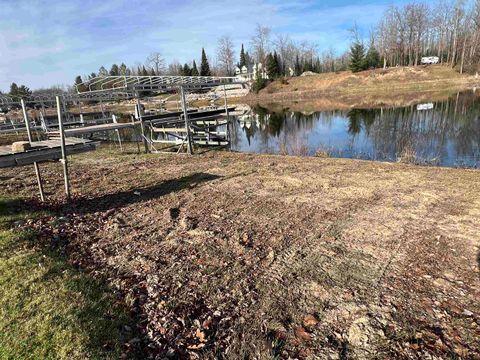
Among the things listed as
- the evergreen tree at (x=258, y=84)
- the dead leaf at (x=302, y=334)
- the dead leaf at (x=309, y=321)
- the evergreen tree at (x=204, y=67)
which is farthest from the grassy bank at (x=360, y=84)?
the dead leaf at (x=302, y=334)

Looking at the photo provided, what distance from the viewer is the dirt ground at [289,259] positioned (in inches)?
122

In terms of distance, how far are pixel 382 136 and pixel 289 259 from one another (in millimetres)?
14099

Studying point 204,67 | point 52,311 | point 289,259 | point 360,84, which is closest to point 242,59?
point 204,67

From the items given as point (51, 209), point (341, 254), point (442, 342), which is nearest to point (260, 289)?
point (341, 254)

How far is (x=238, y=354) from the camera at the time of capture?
294 cm

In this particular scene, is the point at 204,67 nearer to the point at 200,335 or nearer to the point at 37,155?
the point at 37,155

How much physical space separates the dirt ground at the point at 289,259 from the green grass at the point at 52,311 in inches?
10.3

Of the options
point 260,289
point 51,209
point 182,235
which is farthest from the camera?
point 51,209

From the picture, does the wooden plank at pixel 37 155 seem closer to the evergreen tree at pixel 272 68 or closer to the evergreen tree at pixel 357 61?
the evergreen tree at pixel 357 61

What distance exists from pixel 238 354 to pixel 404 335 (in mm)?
1508

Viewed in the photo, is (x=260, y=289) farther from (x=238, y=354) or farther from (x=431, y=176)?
(x=431, y=176)

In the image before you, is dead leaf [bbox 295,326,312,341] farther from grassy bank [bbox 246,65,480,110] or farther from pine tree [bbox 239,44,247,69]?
pine tree [bbox 239,44,247,69]

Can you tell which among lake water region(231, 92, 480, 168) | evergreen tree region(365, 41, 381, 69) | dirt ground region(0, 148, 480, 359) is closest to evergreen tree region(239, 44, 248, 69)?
evergreen tree region(365, 41, 381, 69)

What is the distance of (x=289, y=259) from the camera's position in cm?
442
